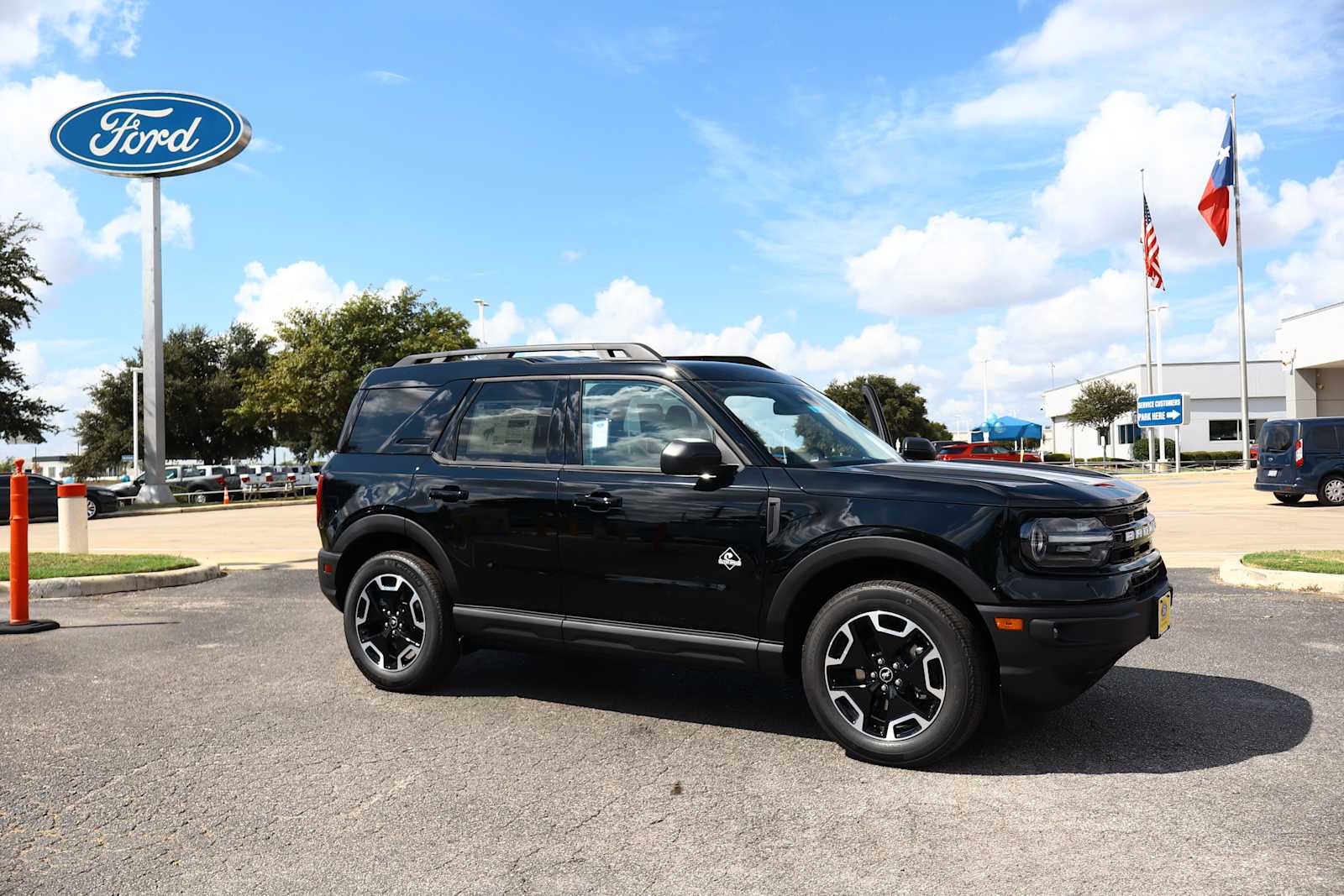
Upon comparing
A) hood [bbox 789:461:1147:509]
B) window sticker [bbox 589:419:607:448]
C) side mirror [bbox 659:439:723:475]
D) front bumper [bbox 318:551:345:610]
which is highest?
window sticker [bbox 589:419:607:448]

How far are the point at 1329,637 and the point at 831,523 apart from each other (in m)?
4.56

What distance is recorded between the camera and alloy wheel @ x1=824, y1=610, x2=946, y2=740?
162 inches

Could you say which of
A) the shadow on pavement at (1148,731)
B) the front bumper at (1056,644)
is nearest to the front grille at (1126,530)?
the front bumper at (1056,644)

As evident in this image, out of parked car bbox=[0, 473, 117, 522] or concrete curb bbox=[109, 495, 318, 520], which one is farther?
concrete curb bbox=[109, 495, 318, 520]

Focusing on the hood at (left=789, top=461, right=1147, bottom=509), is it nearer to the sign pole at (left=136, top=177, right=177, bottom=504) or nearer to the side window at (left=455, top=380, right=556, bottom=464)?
the side window at (left=455, top=380, right=556, bottom=464)

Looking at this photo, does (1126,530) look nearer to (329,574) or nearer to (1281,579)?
(329,574)

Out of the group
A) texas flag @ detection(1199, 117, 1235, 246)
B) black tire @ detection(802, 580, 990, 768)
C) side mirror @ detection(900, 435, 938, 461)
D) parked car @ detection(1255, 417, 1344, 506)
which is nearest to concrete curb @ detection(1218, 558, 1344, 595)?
side mirror @ detection(900, 435, 938, 461)

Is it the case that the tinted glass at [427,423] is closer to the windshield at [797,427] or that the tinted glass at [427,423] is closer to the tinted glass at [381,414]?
the tinted glass at [381,414]

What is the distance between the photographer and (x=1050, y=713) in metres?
4.95

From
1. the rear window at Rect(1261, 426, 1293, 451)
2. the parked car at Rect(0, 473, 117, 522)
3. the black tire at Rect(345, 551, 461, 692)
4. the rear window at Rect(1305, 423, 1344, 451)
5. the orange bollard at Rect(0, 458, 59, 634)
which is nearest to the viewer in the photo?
the black tire at Rect(345, 551, 461, 692)

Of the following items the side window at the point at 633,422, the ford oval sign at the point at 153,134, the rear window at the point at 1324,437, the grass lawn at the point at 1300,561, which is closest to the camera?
the side window at the point at 633,422

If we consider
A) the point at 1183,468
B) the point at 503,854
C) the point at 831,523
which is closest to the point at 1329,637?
the point at 831,523

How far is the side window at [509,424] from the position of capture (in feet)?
17.0

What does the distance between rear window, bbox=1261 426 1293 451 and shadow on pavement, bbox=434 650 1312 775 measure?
17.6 metres
